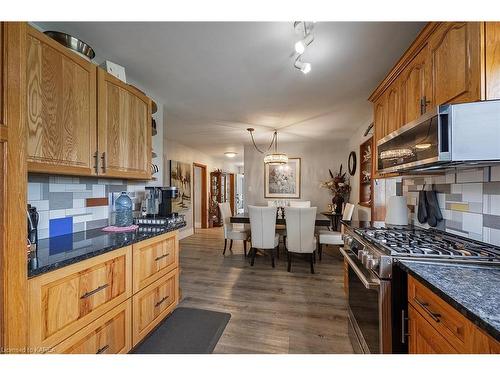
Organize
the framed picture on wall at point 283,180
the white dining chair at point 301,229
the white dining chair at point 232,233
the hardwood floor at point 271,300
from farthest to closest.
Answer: the framed picture on wall at point 283,180
the white dining chair at point 232,233
the white dining chair at point 301,229
the hardwood floor at point 271,300

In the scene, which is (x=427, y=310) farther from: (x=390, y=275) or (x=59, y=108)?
(x=59, y=108)

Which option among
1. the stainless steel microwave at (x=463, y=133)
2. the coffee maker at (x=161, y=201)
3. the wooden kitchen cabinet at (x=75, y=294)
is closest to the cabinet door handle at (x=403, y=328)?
the stainless steel microwave at (x=463, y=133)

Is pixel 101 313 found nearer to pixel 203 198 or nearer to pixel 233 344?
pixel 233 344

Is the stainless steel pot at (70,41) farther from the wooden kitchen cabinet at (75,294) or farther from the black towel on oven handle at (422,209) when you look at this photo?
the black towel on oven handle at (422,209)

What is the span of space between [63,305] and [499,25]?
2377mm

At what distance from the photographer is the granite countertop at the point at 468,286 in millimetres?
639

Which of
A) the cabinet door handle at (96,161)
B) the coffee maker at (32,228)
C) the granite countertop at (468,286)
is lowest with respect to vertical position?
the granite countertop at (468,286)

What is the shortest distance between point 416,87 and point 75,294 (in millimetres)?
2430

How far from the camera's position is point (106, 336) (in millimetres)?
1270

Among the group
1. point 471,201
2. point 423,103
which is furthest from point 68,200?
point 471,201

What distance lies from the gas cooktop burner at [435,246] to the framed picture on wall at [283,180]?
358 centimetres

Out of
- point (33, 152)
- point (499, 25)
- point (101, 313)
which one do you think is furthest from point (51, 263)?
point (499, 25)

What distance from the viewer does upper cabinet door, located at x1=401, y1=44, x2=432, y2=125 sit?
1.45 metres
